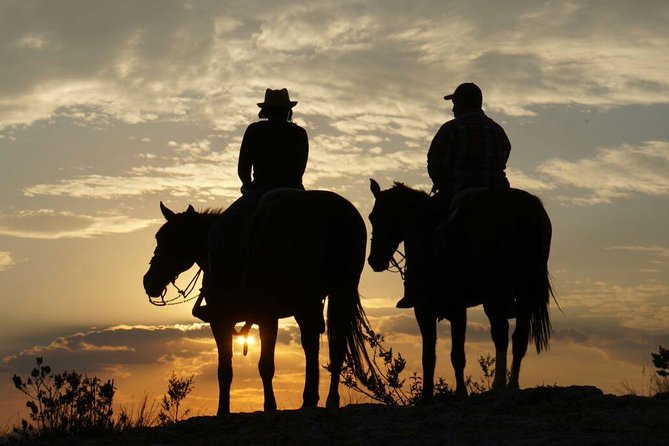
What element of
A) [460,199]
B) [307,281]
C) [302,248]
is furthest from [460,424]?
[460,199]

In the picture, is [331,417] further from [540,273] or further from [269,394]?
[540,273]

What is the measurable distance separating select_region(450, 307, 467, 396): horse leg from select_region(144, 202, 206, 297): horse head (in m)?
3.52

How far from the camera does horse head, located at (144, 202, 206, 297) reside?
44.0ft

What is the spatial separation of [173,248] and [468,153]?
4.10m

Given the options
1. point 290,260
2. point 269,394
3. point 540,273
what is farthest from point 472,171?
point 269,394

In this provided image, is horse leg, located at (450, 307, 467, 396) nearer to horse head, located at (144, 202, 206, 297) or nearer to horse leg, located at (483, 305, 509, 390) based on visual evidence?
horse leg, located at (483, 305, 509, 390)

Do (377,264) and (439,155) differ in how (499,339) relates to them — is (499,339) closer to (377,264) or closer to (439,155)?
(377,264)

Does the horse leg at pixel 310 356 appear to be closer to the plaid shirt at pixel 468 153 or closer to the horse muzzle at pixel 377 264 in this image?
the horse muzzle at pixel 377 264

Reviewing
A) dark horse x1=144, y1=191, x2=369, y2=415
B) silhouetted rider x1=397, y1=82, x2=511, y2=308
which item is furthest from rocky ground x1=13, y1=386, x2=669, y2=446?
silhouetted rider x1=397, y1=82, x2=511, y2=308

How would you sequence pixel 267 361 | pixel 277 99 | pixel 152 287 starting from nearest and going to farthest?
1. pixel 267 361
2. pixel 277 99
3. pixel 152 287

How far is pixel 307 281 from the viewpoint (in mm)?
11352

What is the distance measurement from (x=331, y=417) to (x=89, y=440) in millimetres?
2529

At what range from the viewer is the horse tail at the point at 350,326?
11.5 metres

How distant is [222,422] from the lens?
412 inches
